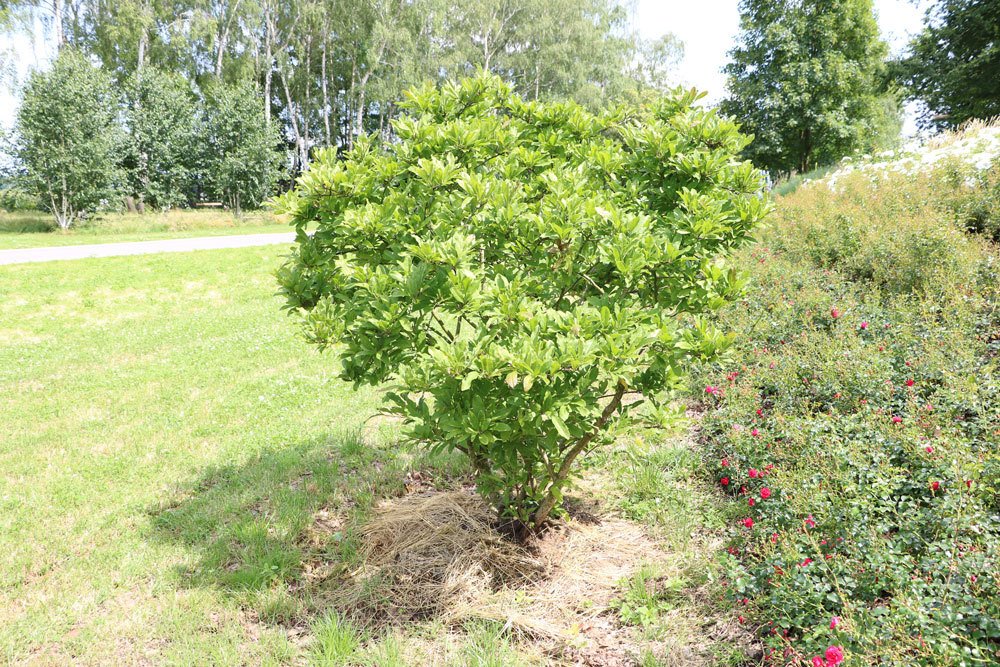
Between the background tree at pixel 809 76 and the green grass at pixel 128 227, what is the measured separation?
17824 mm

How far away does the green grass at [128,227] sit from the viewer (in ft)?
57.2

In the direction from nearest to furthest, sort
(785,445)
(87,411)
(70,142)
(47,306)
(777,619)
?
(777,619), (785,445), (87,411), (47,306), (70,142)

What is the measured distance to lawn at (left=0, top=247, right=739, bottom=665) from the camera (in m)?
3.05

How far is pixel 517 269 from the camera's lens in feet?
11.1

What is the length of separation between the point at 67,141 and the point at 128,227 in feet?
10.2

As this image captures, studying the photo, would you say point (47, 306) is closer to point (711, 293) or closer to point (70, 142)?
point (711, 293)

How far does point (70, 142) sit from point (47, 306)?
12748mm

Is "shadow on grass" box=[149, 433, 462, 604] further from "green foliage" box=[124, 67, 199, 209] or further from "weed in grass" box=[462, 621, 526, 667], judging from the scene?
"green foliage" box=[124, 67, 199, 209]

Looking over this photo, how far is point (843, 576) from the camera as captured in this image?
2.72 meters

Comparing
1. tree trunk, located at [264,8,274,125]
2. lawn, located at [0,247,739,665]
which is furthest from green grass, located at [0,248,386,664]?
tree trunk, located at [264,8,274,125]

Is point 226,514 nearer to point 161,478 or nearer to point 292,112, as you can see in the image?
point 161,478

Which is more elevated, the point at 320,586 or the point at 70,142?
the point at 70,142

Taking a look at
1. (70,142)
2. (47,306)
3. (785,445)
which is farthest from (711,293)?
(70,142)

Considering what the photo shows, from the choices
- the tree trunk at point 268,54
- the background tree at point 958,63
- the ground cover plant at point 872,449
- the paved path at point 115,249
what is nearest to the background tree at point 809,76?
the background tree at point 958,63
